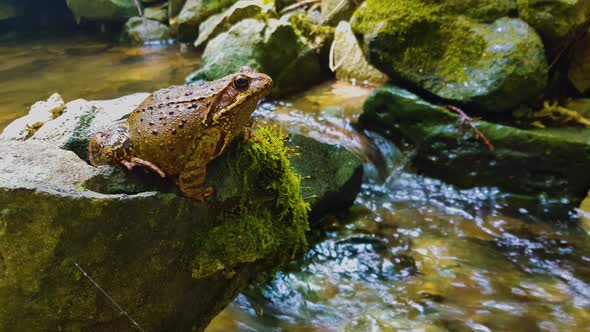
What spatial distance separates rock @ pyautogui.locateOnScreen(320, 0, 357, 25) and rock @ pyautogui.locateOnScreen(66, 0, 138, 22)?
710 centimetres

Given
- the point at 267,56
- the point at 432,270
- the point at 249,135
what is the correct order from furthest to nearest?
1. the point at 267,56
2. the point at 432,270
3. the point at 249,135

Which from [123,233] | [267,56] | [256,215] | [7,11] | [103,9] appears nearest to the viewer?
[123,233]

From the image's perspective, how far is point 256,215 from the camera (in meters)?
3.25

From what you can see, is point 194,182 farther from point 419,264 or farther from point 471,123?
point 471,123

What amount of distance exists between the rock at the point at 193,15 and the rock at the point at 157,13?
121 cm

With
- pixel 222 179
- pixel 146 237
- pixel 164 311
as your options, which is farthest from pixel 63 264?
pixel 222 179

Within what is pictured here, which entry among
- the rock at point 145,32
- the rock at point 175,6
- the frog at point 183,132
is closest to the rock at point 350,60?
the frog at point 183,132

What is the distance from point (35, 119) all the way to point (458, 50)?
5.28 m

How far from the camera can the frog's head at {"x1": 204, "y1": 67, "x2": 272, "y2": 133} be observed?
8.93ft

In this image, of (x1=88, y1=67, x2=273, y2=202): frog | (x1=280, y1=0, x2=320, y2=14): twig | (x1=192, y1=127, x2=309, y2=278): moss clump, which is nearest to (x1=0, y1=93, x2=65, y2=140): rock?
(x1=88, y1=67, x2=273, y2=202): frog

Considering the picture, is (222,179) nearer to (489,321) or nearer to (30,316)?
(30,316)

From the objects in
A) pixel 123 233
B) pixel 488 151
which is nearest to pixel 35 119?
pixel 123 233

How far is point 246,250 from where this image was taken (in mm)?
3070

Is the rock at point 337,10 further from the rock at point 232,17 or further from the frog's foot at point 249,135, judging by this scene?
the frog's foot at point 249,135
